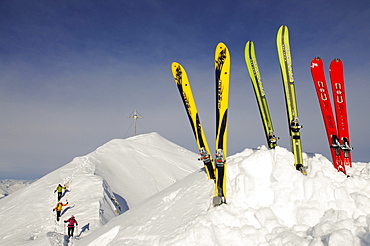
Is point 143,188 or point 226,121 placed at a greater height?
point 226,121

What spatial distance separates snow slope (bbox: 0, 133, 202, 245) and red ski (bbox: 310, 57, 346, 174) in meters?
12.6

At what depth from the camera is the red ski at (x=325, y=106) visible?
11.3m

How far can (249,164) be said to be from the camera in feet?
33.6

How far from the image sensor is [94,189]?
19062 millimetres

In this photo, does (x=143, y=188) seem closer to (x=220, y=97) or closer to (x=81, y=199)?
(x=81, y=199)

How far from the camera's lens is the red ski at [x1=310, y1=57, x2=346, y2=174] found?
37.0ft

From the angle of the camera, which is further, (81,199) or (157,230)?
(81,199)

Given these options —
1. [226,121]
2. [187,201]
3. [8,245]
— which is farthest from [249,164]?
[8,245]

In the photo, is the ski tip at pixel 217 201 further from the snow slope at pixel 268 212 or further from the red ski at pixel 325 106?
the red ski at pixel 325 106

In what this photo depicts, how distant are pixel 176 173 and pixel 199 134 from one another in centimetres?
2237

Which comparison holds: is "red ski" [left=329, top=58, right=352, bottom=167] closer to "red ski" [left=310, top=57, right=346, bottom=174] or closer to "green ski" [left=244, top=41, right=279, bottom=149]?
"red ski" [left=310, top=57, right=346, bottom=174]

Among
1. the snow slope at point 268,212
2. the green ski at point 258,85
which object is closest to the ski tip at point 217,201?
the snow slope at point 268,212

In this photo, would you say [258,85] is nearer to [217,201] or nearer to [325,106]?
[325,106]

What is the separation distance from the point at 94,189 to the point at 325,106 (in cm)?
1556
